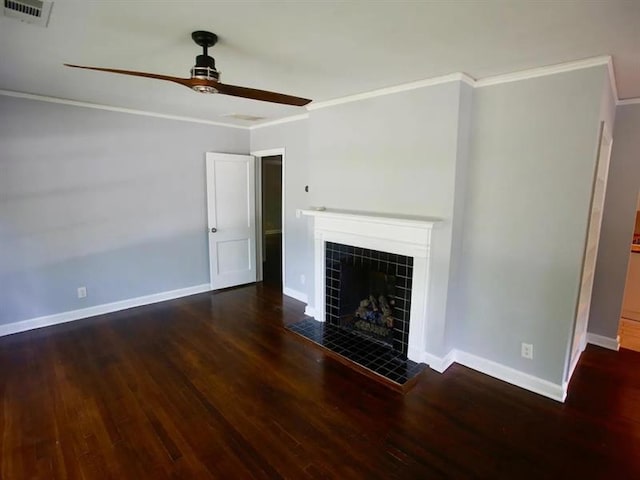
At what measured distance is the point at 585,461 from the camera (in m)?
2.04

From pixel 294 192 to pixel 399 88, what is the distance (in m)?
2.08

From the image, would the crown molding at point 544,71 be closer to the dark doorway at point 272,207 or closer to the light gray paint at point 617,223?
the light gray paint at point 617,223

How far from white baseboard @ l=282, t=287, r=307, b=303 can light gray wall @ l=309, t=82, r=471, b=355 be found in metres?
1.57

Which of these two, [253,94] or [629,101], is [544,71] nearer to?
[629,101]

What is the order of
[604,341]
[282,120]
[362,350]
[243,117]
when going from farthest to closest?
[282,120] → [243,117] → [604,341] → [362,350]

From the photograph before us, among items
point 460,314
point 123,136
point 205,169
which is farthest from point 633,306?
point 123,136

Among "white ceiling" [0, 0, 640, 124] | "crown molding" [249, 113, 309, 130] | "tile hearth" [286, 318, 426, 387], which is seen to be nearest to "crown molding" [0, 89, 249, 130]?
"crown molding" [249, 113, 309, 130]

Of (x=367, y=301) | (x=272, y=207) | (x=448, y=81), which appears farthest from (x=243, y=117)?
(x=272, y=207)

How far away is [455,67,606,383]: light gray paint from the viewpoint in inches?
94.9

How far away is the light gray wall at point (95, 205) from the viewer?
3502mm

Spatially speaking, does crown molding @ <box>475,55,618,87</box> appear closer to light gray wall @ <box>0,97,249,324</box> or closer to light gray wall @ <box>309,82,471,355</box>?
light gray wall @ <box>309,82,471,355</box>

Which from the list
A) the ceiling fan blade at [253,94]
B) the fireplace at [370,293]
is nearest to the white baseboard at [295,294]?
the fireplace at [370,293]

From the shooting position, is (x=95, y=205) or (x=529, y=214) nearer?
(x=529, y=214)

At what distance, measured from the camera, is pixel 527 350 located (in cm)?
275
